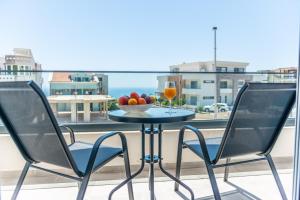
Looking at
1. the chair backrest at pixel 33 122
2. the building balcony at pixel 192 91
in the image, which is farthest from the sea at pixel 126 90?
the chair backrest at pixel 33 122

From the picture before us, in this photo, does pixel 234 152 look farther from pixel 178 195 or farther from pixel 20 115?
pixel 20 115

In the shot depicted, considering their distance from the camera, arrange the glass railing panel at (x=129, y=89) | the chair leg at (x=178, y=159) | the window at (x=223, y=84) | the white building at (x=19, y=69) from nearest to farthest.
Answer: the chair leg at (x=178, y=159) < the white building at (x=19, y=69) < the glass railing panel at (x=129, y=89) < the window at (x=223, y=84)

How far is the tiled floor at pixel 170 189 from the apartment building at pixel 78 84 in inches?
30.0

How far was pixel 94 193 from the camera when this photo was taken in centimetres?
239

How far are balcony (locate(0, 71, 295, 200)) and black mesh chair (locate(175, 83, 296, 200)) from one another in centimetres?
57

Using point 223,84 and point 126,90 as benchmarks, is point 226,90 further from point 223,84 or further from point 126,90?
point 126,90

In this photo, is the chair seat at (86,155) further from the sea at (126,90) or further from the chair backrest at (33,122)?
the sea at (126,90)

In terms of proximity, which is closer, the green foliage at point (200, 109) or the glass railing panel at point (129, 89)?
the glass railing panel at point (129, 89)

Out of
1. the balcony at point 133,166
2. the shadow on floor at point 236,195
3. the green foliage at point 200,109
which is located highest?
the green foliage at point 200,109

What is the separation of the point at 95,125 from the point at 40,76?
721 mm

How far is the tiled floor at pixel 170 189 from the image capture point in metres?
2.32

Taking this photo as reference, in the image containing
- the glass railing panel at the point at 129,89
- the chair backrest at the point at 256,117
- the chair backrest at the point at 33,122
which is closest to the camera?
the chair backrest at the point at 33,122

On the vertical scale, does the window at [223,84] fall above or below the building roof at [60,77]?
below

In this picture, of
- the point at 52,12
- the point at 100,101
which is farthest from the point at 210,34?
the point at 100,101
